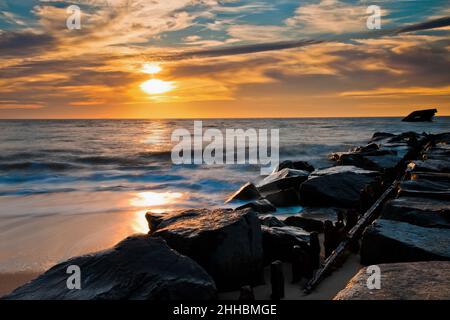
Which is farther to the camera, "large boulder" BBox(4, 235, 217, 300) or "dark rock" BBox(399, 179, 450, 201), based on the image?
"dark rock" BBox(399, 179, 450, 201)

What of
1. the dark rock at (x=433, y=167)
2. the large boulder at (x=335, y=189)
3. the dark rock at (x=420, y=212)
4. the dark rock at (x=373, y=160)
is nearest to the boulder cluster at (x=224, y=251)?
the dark rock at (x=420, y=212)

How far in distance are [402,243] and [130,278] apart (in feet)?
10.2

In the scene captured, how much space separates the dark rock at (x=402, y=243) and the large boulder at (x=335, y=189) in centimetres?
461

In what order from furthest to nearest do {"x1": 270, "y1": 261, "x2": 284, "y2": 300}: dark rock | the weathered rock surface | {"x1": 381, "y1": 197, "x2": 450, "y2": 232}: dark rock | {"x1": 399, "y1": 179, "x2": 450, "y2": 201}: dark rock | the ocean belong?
1. the ocean
2. {"x1": 399, "y1": 179, "x2": 450, "y2": 201}: dark rock
3. {"x1": 381, "y1": 197, "x2": 450, "y2": 232}: dark rock
4. {"x1": 270, "y1": 261, "x2": 284, "y2": 300}: dark rock
5. the weathered rock surface

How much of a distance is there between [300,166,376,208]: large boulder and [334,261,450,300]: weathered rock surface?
606 cm

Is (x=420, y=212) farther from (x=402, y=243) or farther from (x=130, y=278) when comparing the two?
(x=130, y=278)

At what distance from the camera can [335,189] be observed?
33.7 ft

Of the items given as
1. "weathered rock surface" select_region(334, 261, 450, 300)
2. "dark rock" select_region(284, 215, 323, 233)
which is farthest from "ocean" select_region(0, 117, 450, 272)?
"weathered rock surface" select_region(334, 261, 450, 300)

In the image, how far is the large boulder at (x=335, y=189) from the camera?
32.9 feet

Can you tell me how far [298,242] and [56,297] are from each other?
10.6 feet

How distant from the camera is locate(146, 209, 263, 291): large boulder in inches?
188

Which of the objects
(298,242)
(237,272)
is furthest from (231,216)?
(298,242)

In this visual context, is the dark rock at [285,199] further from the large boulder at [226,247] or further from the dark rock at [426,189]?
the large boulder at [226,247]

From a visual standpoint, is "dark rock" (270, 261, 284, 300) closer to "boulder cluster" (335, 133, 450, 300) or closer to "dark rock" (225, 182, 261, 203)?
"boulder cluster" (335, 133, 450, 300)
